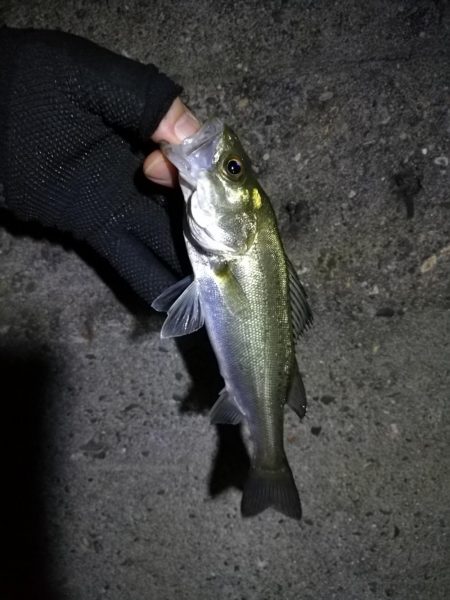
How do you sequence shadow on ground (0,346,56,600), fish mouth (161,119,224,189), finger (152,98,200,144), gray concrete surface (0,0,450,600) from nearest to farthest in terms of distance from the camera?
fish mouth (161,119,224,189) < finger (152,98,200,144) < gray concrete surface (0,0,450,600) < shadow on ground (0,346,56,600)

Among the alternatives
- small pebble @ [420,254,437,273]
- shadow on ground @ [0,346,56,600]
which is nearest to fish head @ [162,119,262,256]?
small pebble @ [420,254,437,273]

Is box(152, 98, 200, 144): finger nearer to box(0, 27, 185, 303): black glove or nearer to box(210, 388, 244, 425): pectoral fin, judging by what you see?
box(0, 27, 185, 303): black glove

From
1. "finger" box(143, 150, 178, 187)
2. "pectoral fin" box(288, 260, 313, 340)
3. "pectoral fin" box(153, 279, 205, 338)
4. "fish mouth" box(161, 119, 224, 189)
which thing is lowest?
"pectoral fin" box(153, 279, 205, 338)

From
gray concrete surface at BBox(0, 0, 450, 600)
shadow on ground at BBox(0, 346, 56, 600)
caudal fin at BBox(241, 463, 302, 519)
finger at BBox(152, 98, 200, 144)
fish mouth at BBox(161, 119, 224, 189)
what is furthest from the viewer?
shadow on ground at BBox(0, 346, 56, 600)

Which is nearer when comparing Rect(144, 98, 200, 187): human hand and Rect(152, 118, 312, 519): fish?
Rect(152, 118, 312, 519): fish

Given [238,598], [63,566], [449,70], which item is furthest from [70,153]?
[238,598]

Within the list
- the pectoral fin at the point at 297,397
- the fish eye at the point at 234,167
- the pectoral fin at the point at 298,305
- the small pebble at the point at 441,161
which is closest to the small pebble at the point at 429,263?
the small pebble at the point at 441,161

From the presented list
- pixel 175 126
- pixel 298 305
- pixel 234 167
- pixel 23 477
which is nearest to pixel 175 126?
pixel 175 126

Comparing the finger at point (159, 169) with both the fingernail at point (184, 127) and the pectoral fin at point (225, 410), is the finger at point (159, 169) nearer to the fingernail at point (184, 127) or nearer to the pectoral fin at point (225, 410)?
the fingernail at point (184, 127)
